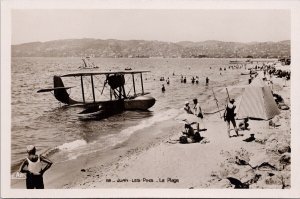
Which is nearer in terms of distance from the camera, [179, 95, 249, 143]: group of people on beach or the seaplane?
[179, 95, 249, 143]: group of people on beach

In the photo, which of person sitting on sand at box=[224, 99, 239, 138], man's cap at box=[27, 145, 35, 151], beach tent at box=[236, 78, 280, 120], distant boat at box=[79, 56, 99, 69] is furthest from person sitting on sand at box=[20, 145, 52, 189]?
beach tent at box=[236, 78, 280, 120]

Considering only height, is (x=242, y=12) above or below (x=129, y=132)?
above

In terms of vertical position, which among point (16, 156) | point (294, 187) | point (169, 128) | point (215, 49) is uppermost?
point (215, 49)

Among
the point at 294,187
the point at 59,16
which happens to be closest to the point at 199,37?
the point at 59,16

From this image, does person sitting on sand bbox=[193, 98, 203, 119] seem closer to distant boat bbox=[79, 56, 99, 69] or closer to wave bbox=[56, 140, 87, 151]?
distant boat bbox=[79, 56, 99, 69]

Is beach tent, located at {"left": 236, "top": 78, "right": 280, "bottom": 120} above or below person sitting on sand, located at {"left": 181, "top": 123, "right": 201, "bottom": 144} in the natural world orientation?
above

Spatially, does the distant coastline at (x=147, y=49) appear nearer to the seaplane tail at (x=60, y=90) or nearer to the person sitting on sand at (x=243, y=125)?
the seaplane tail at (x=60, y=90)

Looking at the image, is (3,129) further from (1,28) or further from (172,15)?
(172,15)
